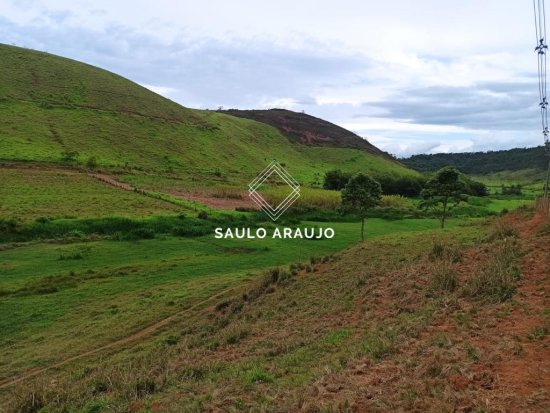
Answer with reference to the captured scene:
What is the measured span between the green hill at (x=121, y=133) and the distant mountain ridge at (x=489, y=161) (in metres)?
72.9

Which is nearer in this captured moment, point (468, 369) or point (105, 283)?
point (468, 369)

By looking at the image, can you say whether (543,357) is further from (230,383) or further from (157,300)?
(157,300)

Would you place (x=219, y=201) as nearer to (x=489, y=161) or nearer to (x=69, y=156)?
(x=69, y=156)

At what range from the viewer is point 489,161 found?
577ft

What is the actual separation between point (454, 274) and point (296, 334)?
168 inches

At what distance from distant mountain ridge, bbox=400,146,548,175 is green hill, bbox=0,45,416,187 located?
72.9 meters

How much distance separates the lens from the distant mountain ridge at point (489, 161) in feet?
499

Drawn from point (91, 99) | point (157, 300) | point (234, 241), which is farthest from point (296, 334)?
point (91, 99)

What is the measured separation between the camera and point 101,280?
21.2 meters

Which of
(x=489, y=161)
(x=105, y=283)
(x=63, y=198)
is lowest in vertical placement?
(x=105, y=283)

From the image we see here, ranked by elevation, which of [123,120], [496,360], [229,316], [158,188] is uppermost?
[123,120]

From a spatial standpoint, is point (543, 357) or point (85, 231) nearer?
point (543, 357)

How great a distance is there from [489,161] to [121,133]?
145240mm

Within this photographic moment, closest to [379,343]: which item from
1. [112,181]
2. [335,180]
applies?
[112,181]
